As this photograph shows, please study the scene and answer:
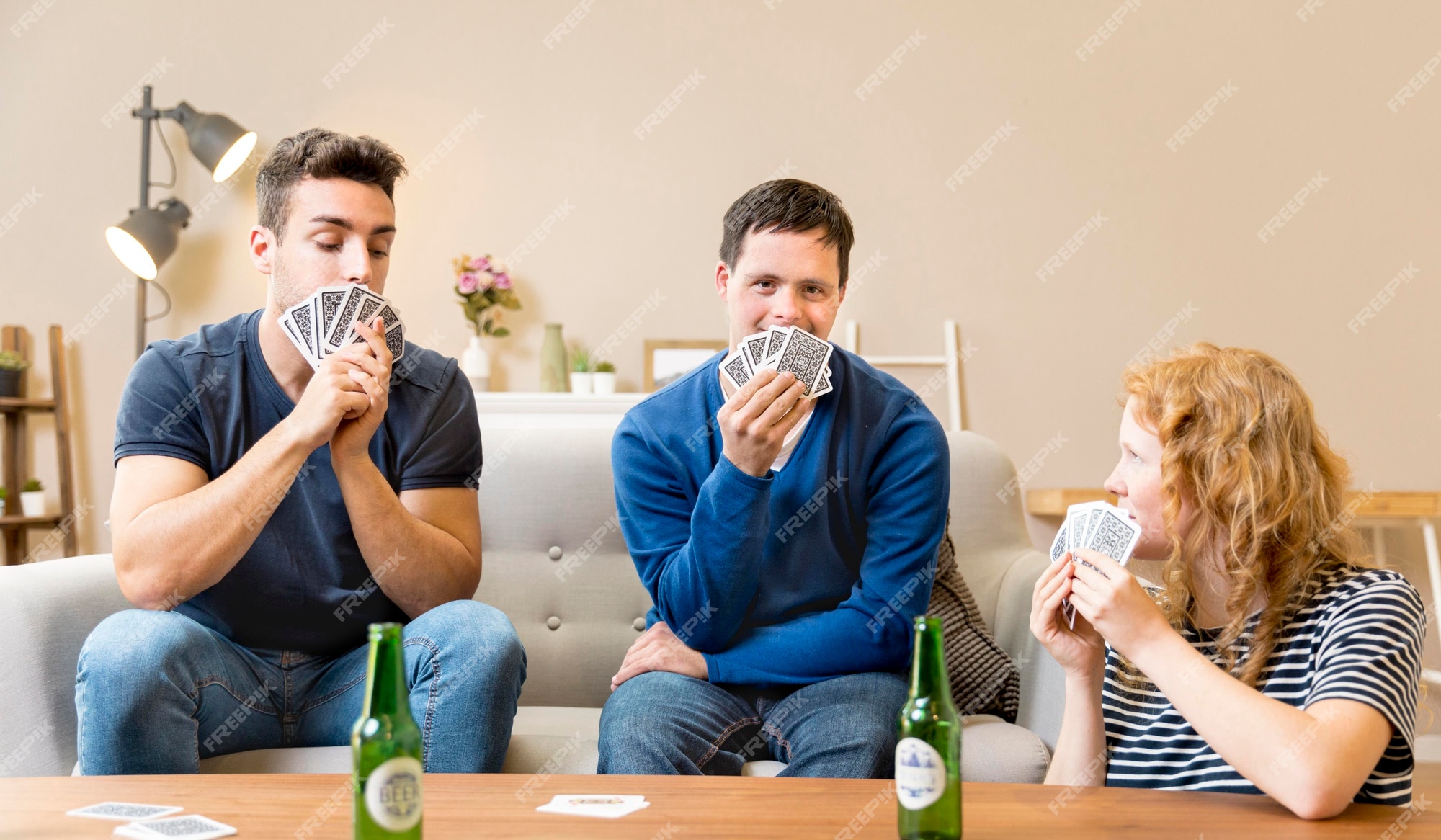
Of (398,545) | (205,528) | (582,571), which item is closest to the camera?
(205,528)

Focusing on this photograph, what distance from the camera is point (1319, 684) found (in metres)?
1.06

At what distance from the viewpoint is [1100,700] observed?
1.29 m

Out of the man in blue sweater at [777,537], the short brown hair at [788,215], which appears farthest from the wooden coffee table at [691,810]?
the short brown hair at [788,215]

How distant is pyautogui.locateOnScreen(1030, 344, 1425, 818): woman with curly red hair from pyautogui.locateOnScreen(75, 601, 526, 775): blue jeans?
75 cm

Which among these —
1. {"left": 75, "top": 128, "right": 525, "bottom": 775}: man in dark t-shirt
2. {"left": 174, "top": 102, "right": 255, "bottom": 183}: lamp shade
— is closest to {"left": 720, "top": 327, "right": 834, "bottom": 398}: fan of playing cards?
{"left": 75, "top": 128, "right": 525, "bottom": 775}: man in dark t-shirt

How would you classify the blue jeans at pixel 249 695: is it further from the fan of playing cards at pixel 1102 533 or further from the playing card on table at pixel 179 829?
the fan of playing cards at pixel 1102 533

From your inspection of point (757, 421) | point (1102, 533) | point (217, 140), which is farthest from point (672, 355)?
point (1102, 533)

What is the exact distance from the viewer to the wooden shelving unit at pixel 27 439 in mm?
3773

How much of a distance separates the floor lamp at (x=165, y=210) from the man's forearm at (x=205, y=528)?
7.86ft

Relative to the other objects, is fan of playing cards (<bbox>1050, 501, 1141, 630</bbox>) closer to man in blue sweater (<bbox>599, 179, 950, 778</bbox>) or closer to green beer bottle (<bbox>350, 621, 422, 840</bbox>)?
man in blue sweater (<bbox>599, 179, 950, 778</bbox>)

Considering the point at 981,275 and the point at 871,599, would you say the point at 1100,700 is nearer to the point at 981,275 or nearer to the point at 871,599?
the point at 871,599

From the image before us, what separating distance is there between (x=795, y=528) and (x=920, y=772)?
0.91 m

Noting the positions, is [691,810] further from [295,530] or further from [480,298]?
[480,298]

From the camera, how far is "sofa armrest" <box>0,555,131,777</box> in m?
1.54
